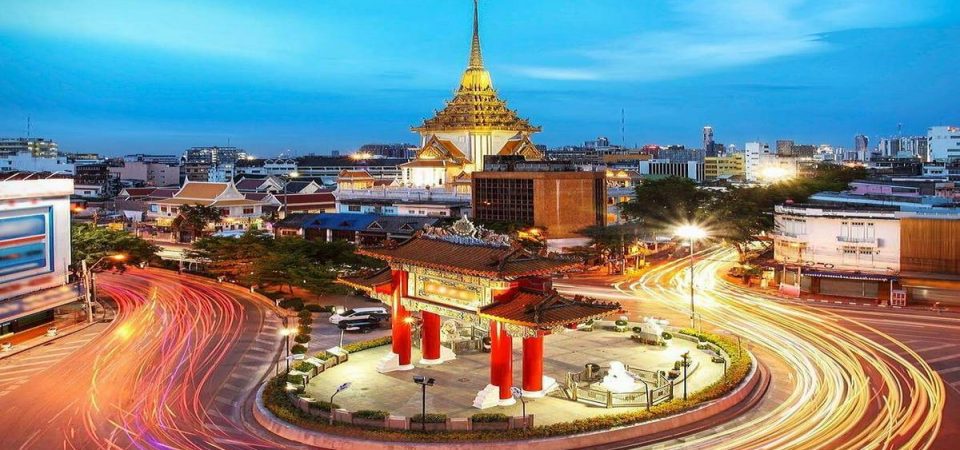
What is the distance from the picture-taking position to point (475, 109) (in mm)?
94438

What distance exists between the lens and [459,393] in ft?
98.3

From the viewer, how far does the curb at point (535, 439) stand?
2470cm

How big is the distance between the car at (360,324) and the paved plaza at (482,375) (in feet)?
17.6

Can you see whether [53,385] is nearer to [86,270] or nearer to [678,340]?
[86,270]

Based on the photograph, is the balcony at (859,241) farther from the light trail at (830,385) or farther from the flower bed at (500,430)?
the flower bed at (500,430)

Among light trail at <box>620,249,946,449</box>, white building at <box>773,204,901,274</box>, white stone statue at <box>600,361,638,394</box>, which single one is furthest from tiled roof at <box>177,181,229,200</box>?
white stone statue at <box>600,361,638,394</box>

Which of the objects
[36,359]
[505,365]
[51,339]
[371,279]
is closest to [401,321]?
[371,279]

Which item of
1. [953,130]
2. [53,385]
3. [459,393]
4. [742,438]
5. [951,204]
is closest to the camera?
[742,438]

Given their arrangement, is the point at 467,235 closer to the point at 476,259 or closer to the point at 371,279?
the point at 476,259

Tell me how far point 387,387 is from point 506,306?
5.96 metres

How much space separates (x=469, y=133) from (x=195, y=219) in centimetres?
3029

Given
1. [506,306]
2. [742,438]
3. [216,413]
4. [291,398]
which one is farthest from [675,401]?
[216,413]

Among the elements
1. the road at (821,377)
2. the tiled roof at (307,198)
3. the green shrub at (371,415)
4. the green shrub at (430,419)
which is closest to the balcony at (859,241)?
the road at (821,377)

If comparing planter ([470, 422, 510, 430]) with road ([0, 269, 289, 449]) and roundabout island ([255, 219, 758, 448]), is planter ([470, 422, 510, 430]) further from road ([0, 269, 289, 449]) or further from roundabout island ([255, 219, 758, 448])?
road ([0, 269, 289, 449])
